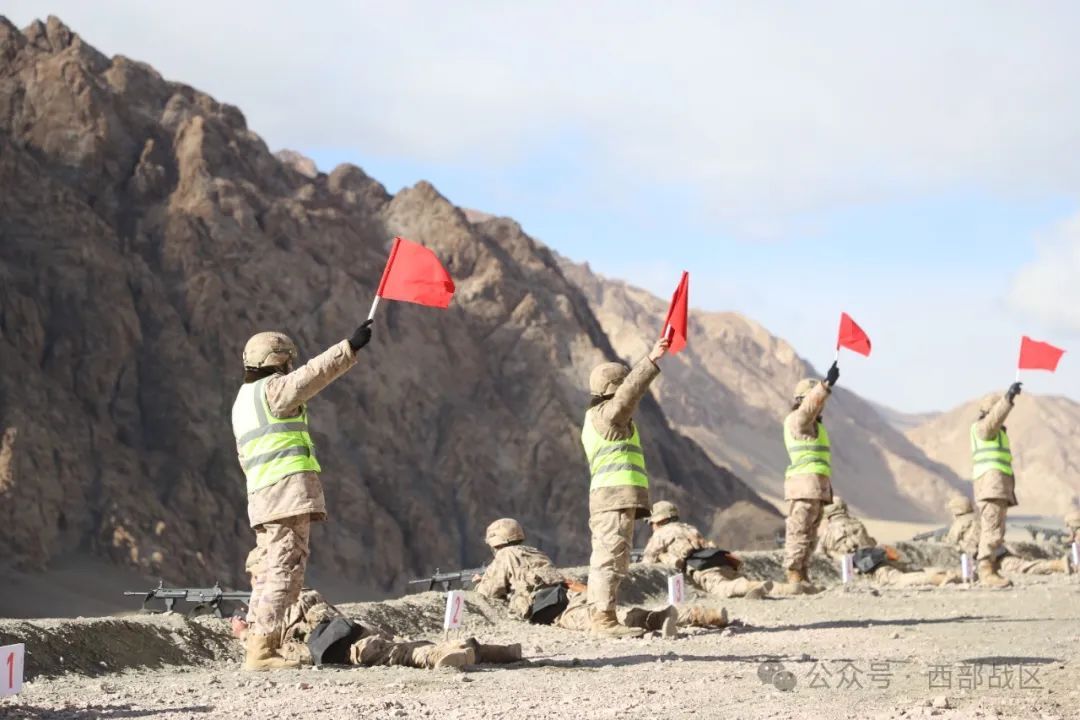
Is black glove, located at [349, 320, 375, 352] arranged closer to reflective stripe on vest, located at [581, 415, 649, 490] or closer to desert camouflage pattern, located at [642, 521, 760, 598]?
reflective stripe on vest, located at [581, 415, 649, 490]

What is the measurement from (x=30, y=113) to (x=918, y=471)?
7934 centimetres

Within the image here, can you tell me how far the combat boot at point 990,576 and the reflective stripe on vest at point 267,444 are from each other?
11016 millimetres

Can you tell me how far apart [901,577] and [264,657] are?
1099cm

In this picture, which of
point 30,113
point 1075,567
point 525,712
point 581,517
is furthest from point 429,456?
point 525,712

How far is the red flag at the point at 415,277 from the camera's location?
368 inches

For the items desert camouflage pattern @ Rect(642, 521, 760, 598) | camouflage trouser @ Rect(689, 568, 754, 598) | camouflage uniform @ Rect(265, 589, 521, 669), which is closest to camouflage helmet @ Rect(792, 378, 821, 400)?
desert camouflage pattern @ Rect(642, 521, 760, 598)

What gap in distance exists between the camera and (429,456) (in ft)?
139

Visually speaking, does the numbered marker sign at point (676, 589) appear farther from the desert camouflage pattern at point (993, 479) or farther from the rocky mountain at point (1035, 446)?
the rocky mountain at point (1035, 446)

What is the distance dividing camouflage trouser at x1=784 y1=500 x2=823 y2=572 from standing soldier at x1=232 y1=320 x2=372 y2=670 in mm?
7596

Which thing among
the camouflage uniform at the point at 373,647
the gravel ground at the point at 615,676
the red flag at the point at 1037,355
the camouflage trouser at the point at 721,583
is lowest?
the gravel ground at the point at 615,676

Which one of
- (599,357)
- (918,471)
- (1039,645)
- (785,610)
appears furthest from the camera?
(918,471)

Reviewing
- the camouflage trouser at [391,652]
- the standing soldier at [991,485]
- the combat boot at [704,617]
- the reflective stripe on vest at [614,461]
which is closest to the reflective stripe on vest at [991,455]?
the standing soldier at [991,485]

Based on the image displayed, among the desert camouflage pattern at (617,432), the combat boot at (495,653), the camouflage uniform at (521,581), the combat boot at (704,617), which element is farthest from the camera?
the camouflage uniform at (521,581)

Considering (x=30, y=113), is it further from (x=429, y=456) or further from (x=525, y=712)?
(x=525, y=712)
